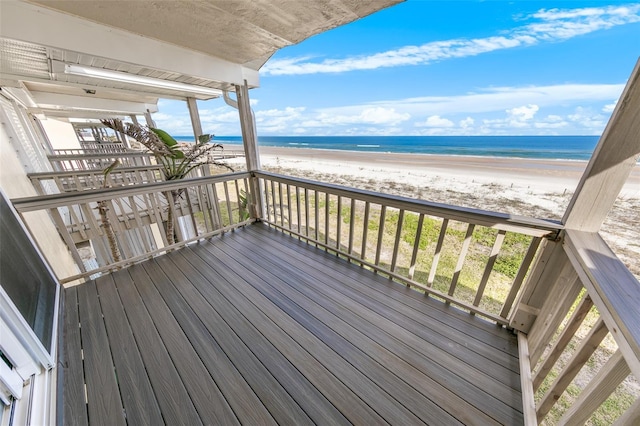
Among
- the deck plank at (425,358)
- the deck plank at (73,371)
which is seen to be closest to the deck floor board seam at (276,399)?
the deck plank at (425,358)

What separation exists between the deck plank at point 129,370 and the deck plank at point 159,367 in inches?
1.1

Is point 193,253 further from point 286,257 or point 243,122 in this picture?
point 243,122

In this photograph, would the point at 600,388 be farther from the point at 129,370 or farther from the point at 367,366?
the point at 129,370

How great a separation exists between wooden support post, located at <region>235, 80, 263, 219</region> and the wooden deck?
1459 mm

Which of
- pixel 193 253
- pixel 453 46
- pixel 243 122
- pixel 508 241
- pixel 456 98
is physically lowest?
pixel 508 241

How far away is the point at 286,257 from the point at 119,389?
161cm

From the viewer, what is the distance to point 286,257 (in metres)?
2.61

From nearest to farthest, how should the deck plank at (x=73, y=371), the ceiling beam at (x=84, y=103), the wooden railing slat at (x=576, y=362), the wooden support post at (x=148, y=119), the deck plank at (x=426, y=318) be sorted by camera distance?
the wooden railing slat at (x=576, y=362)
the deck plank at (x=73, y=371)
the deck plank at (x=426, y=318)
the ceiling beam at (x=84, y=103)
the wooden support post at (x=148, y=119)

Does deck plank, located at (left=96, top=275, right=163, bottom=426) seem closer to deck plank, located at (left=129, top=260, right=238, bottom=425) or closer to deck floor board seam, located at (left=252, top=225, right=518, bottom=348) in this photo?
deck plank, located at (left=129, top=260, right=238, bottom=425)

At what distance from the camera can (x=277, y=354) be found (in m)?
1.49

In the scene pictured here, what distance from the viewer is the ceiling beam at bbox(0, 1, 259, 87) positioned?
1744mm

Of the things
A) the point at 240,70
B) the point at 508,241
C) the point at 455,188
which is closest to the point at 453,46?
the point at 455,188

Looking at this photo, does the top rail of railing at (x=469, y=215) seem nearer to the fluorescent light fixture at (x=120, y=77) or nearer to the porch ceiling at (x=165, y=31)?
the porch ceiling at (x=165, y=31)

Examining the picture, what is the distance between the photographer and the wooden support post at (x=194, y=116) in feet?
16.9
